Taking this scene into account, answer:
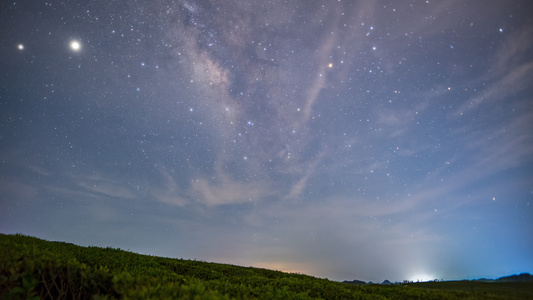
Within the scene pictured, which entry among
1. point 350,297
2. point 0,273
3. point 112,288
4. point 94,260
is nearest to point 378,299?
point 350,297

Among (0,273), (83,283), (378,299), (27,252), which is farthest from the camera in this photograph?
(378,299)

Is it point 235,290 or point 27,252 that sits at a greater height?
point 27,252

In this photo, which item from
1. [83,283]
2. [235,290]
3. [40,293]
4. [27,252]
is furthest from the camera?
[235,290]

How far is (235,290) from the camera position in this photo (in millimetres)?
9742

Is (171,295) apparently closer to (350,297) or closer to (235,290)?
(235,290)

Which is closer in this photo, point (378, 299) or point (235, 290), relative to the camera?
point (235, 290)

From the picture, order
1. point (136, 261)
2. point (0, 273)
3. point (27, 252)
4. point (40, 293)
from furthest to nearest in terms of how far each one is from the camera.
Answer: point (136, 261)
point (27, 252)
point (40, 293)
point (0, 273)

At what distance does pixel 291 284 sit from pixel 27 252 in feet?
32.2

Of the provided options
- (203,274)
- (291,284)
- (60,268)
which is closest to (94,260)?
(203,274)

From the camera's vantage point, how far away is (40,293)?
20.6 feet

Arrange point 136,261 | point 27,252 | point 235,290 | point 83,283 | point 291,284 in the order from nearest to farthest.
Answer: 1. point 83,283
2. point 27,252
3. point 235,290
4. point 291,284
5. point 136,261

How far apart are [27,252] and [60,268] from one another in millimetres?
1406

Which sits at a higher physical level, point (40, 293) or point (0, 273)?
point (0, 273)

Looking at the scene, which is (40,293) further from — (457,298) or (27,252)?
(457,298)
